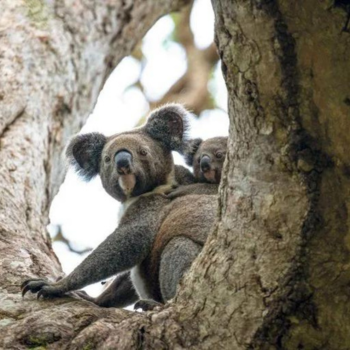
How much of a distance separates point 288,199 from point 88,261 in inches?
90.7

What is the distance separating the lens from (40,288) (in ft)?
14.6

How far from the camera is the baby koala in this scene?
606cm

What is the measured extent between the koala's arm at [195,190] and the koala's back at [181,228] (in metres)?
0.32

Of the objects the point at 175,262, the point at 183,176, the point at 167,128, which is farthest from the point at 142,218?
the point at 167,128

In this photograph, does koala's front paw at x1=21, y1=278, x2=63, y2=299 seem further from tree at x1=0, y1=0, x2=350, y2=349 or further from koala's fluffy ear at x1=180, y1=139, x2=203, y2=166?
koala's fluffy ear at x1=180, y1=139, x2=203, y2=166

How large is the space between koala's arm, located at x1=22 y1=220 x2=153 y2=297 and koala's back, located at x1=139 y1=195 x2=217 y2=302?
0.10 metres

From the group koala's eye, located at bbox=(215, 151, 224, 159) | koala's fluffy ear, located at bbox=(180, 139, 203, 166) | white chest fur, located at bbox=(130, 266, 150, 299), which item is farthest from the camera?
koala's fluffy ear, located at bbox=(180, 139, 203, 166)

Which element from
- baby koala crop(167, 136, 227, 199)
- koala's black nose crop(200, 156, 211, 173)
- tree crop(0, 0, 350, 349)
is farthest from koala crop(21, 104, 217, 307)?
tree crop(0, 0, 350, 349)

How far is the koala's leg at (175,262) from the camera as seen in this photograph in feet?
16.1

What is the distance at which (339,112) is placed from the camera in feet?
9.55

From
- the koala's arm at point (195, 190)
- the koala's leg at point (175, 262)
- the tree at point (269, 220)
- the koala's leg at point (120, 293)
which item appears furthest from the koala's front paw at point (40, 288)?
the koala's arm at point (195, 190)

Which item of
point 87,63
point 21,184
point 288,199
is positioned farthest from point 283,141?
point 87,63

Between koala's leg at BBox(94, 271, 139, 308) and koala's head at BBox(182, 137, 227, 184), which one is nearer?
koala's leg at BBox(94, 271, 139, 308)

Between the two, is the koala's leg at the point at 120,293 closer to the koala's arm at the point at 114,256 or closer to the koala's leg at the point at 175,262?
the koala's arm at the point at 114,256
